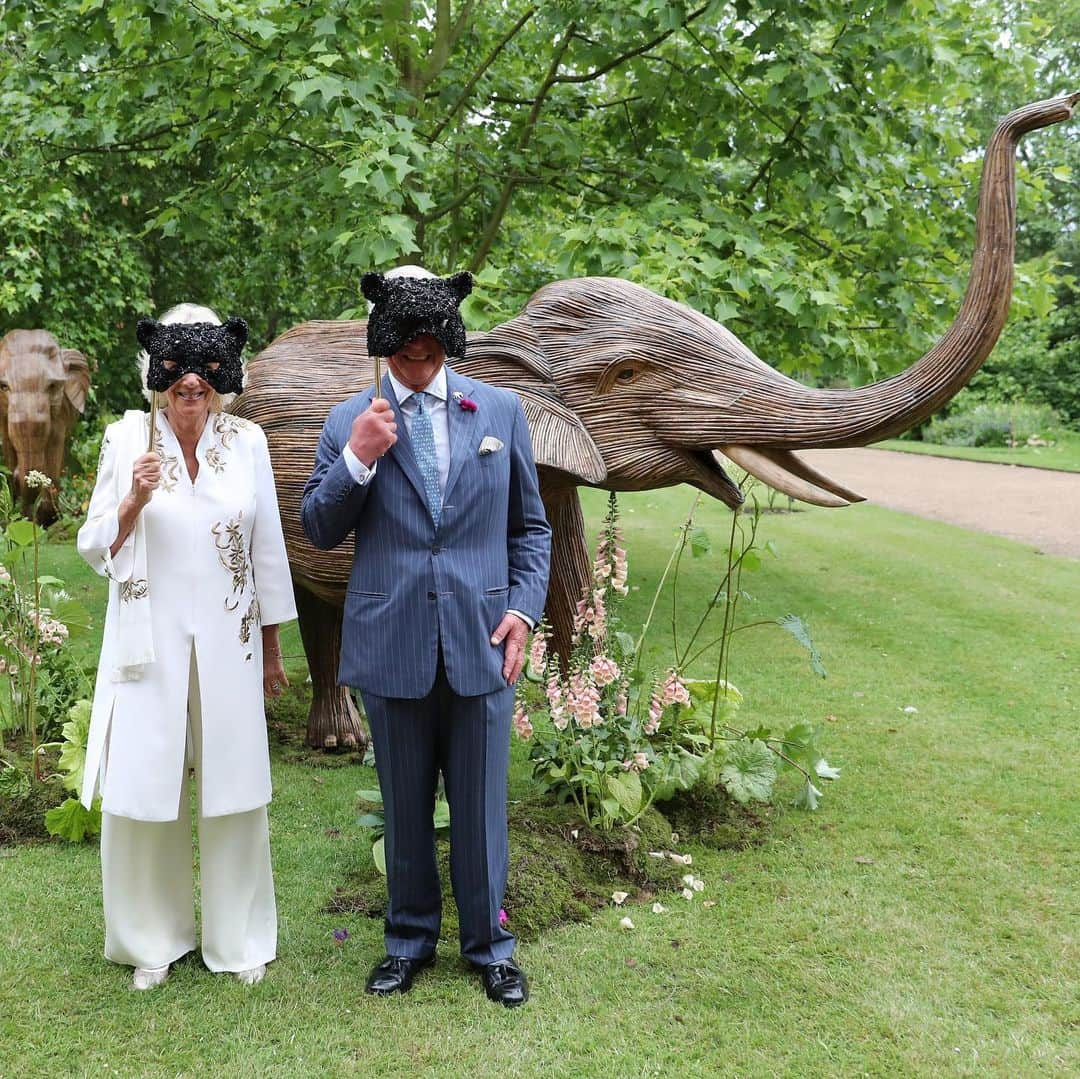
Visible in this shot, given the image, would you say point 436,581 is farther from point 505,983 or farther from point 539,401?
point 539,401

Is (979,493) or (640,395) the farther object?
(979,493)

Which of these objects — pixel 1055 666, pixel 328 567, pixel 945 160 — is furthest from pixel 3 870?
pixel 945 160

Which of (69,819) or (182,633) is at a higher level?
(182,633)

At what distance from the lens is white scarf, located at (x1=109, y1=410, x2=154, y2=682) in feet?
9.00

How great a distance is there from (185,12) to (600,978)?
16.5 feet

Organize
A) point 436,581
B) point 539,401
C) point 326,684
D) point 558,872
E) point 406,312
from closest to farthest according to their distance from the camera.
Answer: point 406,312, point 436,581, point 558,872, point 539,401, point 326,684

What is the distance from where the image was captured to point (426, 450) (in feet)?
9.04

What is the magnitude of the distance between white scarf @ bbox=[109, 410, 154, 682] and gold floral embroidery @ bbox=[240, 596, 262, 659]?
235mm

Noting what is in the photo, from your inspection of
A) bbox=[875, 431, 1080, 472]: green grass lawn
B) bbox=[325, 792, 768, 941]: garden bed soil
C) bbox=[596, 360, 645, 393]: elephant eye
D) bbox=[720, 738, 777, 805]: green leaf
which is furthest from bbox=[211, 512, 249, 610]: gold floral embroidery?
bbox=[875, 431, 1080, 472]: green grass lawn

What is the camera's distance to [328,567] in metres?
4.03

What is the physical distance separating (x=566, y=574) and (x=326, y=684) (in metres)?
1.16

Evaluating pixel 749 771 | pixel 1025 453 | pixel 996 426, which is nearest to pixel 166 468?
pixel 749 771

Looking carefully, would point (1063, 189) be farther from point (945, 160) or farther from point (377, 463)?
point (377, 463)

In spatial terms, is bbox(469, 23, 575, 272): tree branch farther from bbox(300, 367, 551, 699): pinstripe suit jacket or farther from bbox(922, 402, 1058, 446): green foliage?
bbox(922, 402, 1058, 446): green foliage
